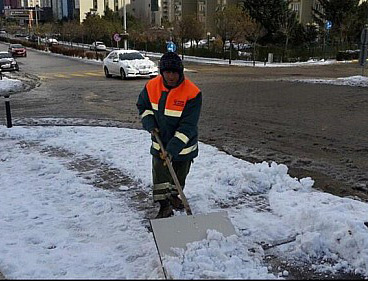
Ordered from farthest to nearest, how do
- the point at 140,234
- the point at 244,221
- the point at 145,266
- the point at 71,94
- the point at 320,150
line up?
the point at 71,94 → the point at 320,150 → the point at 244,221 → the point at 140,234 → the point at 145,266

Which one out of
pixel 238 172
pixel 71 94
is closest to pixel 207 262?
pixel 238 172

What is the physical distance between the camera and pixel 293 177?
651 centimetres

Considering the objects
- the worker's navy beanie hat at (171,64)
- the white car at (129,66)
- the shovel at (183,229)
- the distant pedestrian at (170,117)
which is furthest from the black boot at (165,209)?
the white car at (129,66)

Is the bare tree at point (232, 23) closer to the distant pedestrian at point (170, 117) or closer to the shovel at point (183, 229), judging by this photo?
the distant pedestrian at point (170, 117)

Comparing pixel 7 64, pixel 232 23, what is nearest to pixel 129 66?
pixel 7 64

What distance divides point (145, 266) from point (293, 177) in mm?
3232

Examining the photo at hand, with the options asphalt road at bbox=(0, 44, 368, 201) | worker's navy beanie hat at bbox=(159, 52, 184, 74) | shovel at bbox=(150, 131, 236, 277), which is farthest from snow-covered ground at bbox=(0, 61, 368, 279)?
worker's navy beanie hat at bbox=(159, 52, 184, 74)

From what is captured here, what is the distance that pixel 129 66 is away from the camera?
2289 centimetres

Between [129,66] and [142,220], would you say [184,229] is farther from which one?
[129,66]

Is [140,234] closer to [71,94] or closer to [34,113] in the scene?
[34,113]

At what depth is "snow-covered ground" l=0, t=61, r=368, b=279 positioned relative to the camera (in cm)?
375

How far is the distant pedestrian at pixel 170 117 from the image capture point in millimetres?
4586

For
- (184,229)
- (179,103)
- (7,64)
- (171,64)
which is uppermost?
(171,64)

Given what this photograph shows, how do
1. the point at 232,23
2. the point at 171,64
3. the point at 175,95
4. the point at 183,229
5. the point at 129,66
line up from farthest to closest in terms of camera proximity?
the point at 232,23 < the point at 129,66 < the point at 175,95 < the point at 171,64 < the point at 183,229
